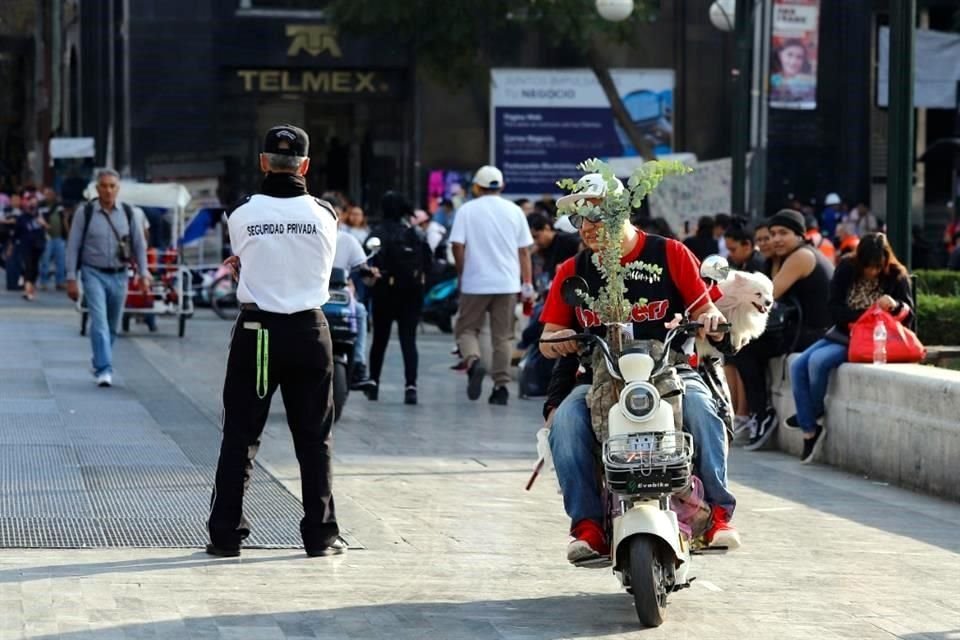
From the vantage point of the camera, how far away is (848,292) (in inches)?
486

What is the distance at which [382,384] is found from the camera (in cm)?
1728

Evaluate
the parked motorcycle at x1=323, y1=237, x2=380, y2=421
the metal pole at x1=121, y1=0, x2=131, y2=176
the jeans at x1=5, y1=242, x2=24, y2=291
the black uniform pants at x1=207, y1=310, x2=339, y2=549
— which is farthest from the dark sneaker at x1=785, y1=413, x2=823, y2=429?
the metal pole at x1=121, y1=0, x2=131, y2=176

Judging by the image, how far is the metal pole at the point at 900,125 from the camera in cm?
1336

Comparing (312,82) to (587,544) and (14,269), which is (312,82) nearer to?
(14,269)

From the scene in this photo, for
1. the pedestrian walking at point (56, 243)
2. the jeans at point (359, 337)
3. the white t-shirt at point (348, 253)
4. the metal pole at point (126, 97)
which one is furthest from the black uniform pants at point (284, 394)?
the metal pole at point (126, 97)

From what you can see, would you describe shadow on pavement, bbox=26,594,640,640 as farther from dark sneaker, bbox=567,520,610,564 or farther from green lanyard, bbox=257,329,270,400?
green lanyard, bbox=257,329,270,400

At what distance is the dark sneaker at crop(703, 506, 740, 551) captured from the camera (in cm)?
715

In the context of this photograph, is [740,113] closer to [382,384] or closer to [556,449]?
[382,384]

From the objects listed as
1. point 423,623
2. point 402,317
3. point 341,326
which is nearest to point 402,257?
point 402,317

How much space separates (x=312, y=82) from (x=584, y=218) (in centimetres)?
3013

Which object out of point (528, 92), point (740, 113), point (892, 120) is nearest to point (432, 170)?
point (528, 92)

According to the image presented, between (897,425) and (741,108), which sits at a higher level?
(741,108)

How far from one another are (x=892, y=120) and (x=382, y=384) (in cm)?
565

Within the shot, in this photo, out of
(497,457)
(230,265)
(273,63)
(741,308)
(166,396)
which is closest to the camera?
(741,308)
